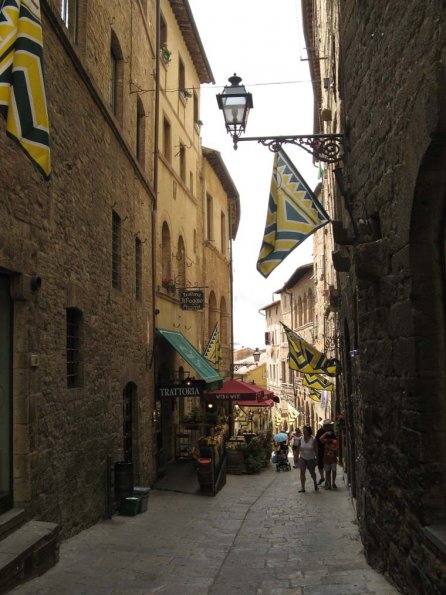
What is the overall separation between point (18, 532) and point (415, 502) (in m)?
3.94

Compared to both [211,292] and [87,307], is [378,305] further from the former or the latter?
[211,292]

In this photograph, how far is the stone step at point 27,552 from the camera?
18.0 feet

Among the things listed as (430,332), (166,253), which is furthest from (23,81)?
(166,253)

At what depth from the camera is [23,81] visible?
179 inches

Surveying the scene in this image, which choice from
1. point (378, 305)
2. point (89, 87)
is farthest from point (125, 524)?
point (89, 87)

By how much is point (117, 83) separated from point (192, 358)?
6968 millimetres

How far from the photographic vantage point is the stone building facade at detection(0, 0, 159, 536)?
6.65m

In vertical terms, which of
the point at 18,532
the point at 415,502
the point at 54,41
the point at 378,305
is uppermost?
the point at 54,41

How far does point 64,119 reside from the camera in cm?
821

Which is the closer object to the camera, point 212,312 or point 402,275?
point 402,275

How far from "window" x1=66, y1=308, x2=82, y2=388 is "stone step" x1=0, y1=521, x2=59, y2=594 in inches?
100

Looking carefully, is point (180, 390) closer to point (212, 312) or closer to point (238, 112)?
point (238, 112)

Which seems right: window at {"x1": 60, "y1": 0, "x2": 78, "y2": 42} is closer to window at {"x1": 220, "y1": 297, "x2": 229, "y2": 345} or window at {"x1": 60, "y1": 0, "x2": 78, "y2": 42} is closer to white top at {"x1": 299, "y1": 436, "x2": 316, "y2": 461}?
white top at {"x1": 299, "y1": 436, "x2": 316, "y2": 461}

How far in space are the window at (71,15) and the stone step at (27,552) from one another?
7110mm
